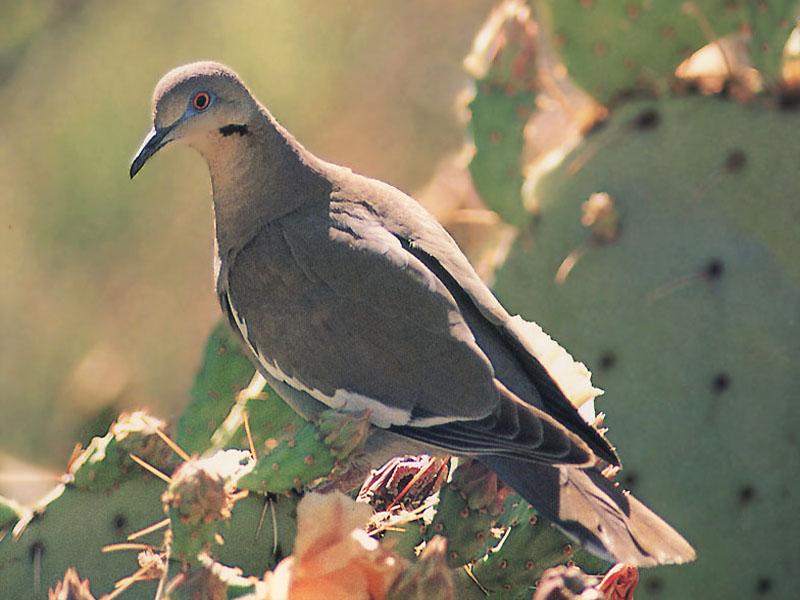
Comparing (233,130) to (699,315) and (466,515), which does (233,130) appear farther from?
(699,315)

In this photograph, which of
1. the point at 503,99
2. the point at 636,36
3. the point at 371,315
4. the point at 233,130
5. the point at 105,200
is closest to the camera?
the point at 371,315

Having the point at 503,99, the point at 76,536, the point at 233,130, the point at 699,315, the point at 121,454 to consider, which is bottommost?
the point at 699,315

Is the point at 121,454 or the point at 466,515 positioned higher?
the point at 121,454

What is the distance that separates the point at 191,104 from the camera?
2.07 meters

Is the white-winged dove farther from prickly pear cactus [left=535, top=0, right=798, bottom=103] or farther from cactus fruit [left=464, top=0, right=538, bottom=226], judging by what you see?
prickly pear cactus [left=535, top=0, right=798, bottom=103]

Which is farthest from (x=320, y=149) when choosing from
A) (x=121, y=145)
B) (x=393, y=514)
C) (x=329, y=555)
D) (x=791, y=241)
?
(x=329, y=555)

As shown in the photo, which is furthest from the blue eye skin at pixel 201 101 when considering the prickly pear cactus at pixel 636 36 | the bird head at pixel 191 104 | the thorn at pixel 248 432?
the prickly pear cactus at pixel 636 36

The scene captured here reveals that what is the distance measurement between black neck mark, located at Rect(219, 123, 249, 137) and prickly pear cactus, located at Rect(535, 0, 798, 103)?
3.02ft

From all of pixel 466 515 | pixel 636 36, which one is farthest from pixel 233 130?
pixel 636 36

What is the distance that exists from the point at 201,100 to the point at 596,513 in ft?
2.79

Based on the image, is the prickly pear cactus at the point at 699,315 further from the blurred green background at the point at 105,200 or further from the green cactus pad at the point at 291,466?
the blurred green background at the point at 105,200

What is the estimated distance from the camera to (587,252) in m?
2.82

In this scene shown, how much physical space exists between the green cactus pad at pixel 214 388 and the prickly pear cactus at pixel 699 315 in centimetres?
86

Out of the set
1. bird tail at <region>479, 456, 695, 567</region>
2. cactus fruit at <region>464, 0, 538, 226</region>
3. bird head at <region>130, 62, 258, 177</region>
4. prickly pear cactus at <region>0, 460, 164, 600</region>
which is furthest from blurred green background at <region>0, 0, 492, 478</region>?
bird tail at <region>479, 456, 695, 567</region>
